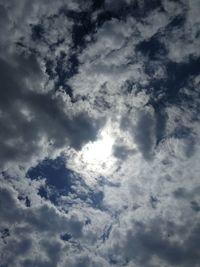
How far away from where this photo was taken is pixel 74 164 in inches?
965

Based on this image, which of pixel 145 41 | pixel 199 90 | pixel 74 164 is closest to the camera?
pixel 145 41

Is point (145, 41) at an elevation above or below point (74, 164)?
above

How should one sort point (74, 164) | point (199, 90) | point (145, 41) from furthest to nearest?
point (74, 164) < point (199, 90) < point (145, 41)

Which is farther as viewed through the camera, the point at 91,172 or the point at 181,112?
the point at 91,172

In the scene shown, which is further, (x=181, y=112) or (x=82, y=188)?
(x=82, y=188)

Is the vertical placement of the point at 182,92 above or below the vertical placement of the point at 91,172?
above

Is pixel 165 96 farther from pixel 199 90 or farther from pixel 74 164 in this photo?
pixel 74 164

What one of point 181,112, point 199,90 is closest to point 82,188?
point 181,112

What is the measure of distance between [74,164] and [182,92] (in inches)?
443

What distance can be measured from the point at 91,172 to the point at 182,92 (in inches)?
421

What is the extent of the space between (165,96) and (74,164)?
10.1m

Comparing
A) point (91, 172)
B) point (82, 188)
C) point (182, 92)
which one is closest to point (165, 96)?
point (182, 92)

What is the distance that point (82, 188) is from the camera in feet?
84.8

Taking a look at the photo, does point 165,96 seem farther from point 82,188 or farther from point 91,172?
point 82,188
